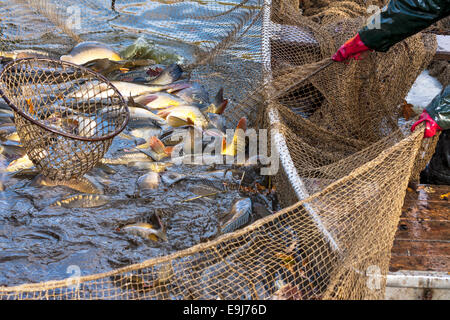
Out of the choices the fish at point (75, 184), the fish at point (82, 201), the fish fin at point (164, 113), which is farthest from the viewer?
the fish fin at point (164, 113)

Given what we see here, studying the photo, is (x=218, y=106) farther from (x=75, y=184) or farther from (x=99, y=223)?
(x=99, y=223)

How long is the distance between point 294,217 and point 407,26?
182 cm

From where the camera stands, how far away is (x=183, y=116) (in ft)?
17.2

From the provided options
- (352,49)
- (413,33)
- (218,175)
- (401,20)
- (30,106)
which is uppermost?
(401,20)

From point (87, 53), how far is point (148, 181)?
3165 mm

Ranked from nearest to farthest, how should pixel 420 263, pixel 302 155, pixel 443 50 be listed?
pixel 420 263, pixel 302 155, pixel 443 50

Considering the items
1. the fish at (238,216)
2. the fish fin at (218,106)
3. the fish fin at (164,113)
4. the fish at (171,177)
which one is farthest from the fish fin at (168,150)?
the fish at (238,216)

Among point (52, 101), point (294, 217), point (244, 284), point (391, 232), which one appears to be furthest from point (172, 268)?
point (52, 101)

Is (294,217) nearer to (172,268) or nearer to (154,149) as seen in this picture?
(172,268)

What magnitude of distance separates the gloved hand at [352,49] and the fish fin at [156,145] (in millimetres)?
1918

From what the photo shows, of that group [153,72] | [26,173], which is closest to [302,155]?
[26,173]

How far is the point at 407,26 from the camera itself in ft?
11.9

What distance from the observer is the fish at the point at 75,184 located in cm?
396

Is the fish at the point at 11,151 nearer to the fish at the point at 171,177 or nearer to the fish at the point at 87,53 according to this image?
the fish at the point at 171,177
